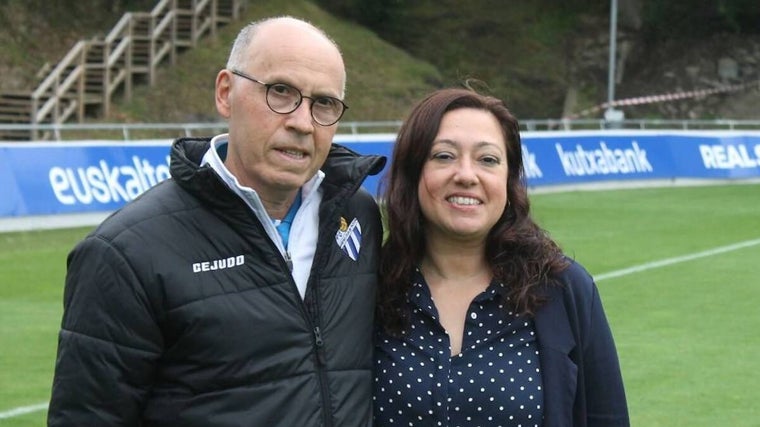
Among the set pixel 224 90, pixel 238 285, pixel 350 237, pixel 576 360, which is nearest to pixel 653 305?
pixel 576 360

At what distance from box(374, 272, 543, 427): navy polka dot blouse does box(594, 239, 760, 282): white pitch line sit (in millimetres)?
11364

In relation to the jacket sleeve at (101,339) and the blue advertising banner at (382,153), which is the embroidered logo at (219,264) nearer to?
the jacket sleeve at (101,339)

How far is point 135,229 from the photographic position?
3.73 m

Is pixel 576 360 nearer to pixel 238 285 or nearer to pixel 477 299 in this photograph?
pixel 477 299

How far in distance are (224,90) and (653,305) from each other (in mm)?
10322

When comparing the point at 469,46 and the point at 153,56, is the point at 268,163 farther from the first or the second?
the point at 469,46

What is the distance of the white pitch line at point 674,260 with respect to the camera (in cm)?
1595

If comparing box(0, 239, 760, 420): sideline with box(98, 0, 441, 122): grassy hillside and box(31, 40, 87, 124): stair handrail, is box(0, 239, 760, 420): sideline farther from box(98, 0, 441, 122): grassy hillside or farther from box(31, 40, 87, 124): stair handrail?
box(98, 0, 441, 122): grassy hillside

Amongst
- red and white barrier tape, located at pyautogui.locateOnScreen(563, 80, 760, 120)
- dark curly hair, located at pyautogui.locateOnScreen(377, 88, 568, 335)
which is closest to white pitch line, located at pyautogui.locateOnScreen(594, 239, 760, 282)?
dark curly hair, located at pyautogui.locateOnScreen(377, 88, 568, 335)

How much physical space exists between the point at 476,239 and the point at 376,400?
0.52 metres

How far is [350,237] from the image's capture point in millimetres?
4152

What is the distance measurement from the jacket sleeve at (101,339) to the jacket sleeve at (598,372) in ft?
3.78

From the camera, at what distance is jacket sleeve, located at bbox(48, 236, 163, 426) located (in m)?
3.64

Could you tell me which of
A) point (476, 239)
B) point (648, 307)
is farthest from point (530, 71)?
point (476, 239)
